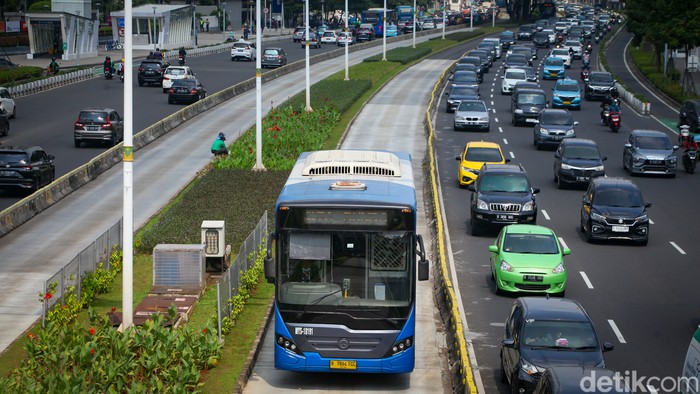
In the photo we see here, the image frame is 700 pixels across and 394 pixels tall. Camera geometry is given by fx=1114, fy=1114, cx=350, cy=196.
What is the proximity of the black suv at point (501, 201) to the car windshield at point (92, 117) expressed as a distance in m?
20.7

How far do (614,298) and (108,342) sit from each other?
494 inches

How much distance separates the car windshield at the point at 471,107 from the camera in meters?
56.3

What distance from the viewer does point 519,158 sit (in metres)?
48.1

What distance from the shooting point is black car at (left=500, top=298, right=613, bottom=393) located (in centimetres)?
1811

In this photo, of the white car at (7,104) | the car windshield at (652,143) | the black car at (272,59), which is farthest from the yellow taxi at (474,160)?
A: the black car at (272,59)

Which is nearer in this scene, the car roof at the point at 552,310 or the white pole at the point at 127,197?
the car roof at the point at 552,310

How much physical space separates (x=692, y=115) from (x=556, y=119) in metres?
8.22

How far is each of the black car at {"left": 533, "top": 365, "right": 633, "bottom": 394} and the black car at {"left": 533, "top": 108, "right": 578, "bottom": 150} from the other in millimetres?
35586

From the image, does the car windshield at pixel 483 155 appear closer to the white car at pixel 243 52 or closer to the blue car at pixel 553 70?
the blue car at pixel 553 70

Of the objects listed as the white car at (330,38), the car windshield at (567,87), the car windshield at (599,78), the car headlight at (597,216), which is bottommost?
the car headlight at (597,216)

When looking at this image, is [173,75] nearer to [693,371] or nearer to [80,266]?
[80,266]

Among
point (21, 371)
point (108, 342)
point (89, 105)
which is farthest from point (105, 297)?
point (89, 105)

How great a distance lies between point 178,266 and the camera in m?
26.3

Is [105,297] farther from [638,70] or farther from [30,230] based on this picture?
[638,70]
